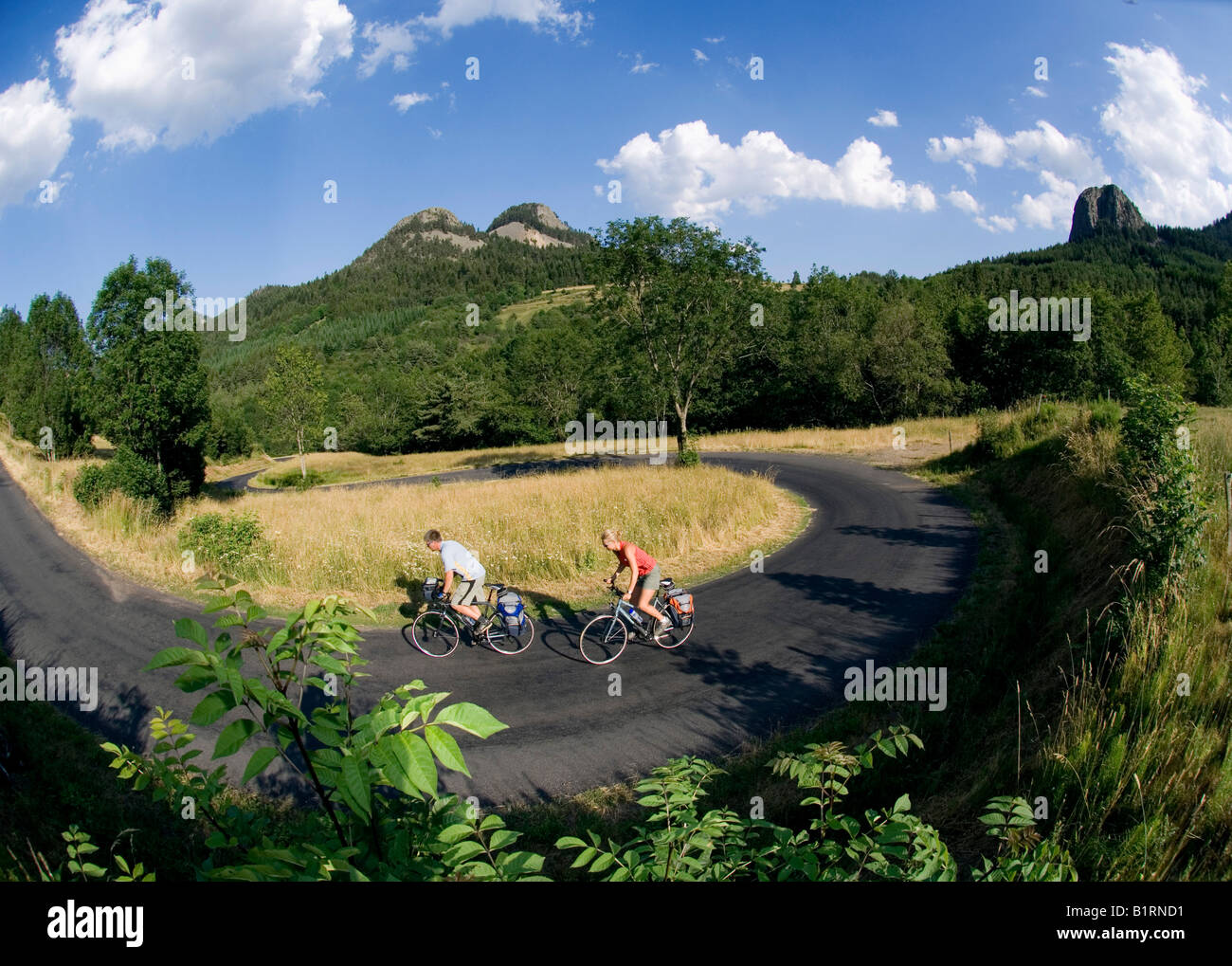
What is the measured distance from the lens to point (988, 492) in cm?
1755

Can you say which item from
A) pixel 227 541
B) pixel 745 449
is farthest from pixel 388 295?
pixel 227 541

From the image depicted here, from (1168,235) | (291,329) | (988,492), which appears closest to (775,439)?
(988,492)

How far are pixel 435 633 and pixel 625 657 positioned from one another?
2908 millimetres

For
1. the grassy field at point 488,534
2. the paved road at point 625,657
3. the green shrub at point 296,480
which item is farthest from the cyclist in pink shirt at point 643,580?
the green shrub at point 296,480

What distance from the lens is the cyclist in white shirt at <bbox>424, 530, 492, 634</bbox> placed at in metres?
8.70

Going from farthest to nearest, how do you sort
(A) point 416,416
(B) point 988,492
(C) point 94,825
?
(A) point 416,416 < (B) point 988,492 < (C) point 94,825

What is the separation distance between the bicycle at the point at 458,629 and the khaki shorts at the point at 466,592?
17cm

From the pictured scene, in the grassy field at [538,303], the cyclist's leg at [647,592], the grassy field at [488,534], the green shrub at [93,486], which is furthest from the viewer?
the grassy field at [538,303]

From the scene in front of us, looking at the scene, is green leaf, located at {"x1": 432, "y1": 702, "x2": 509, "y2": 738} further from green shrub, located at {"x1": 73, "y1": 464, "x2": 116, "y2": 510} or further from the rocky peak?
the rocky peak

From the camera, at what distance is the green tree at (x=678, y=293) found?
21.4 metres

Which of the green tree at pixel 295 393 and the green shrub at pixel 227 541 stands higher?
the green tree at pixel 295 393

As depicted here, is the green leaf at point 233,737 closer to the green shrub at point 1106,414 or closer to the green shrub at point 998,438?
the green shrub at point 1106,414
